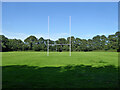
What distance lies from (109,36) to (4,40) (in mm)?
27726

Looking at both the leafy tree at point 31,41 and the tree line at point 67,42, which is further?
the leafy tree at point 31,41

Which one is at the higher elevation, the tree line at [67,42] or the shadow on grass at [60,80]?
the tree line at [67,42]

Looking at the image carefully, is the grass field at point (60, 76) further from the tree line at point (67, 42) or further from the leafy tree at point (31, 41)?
the leafy tree at point (31, 41)

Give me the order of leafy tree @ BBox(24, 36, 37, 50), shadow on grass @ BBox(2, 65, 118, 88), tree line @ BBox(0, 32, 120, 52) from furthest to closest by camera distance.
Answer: leafy tree @ BBox(24, 36, 37, 50) < tree line @ BBox(0, 32, 120, 52) < shadow on grass @ BBox(2, 65, 118, 88)

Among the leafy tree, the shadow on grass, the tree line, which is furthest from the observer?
the leafy tree

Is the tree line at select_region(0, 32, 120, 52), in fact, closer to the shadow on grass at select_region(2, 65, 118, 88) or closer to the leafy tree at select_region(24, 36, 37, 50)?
the leafy tree at select_region(24, 36, 37, 50)

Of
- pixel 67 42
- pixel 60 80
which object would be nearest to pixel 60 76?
pixel 60 80

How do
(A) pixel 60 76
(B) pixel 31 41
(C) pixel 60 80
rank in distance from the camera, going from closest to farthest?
(C) pixel 60 80 < (A) pixel 60 76 < (B) pixel 31 41

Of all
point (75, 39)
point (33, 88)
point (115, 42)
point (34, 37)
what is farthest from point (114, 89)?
point (34, 37)

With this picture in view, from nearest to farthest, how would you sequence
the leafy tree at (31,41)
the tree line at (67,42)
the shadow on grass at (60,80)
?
the shadow on grass at (60,80), the tree line at (67,42), the leafy tree at (31,41)

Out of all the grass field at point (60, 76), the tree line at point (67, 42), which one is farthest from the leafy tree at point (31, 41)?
the grass field at point (60, 76)

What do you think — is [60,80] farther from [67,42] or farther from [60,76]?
[67,42]

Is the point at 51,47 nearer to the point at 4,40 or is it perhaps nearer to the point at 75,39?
the point at 75,39

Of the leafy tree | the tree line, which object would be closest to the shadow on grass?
the tree line
